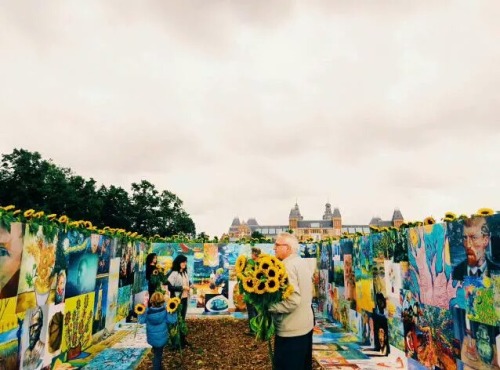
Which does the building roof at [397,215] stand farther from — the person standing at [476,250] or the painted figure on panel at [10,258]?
the painted figure on panel at [10,258]

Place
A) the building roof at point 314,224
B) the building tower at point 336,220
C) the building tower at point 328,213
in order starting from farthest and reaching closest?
the building tower at point 328,213, the building roof at point 314,224, the building tower at point 336,220

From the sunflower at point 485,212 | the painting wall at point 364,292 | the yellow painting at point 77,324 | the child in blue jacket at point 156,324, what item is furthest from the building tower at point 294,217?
the sunflower at point 485,212

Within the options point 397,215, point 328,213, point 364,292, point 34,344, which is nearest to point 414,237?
point 364,292

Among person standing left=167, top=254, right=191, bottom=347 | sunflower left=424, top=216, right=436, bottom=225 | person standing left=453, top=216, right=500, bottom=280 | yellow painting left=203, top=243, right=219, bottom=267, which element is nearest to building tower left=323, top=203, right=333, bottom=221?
yellow painting left=203, top=243, right=219, bottom=267

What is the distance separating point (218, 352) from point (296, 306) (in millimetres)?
5226

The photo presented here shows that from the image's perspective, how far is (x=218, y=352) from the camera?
7910 mm

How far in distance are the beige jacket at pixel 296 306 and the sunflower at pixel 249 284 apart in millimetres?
335

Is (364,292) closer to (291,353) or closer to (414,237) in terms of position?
(414,237)

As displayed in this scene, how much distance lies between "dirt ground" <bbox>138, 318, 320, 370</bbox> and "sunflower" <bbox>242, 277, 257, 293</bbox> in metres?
4.22

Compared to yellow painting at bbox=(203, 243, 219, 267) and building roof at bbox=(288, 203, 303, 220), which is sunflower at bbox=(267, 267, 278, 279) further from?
building roof at bbox=(288, 203, 303, 220)

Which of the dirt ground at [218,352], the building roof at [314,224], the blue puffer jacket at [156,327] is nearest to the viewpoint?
the blue puffer jacket at [156,327]

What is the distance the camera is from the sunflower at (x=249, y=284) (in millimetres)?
3389

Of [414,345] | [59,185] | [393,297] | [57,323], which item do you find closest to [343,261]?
[393,297]

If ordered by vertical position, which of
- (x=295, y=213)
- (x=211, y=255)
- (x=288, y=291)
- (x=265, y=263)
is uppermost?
(x=295, y=213)
